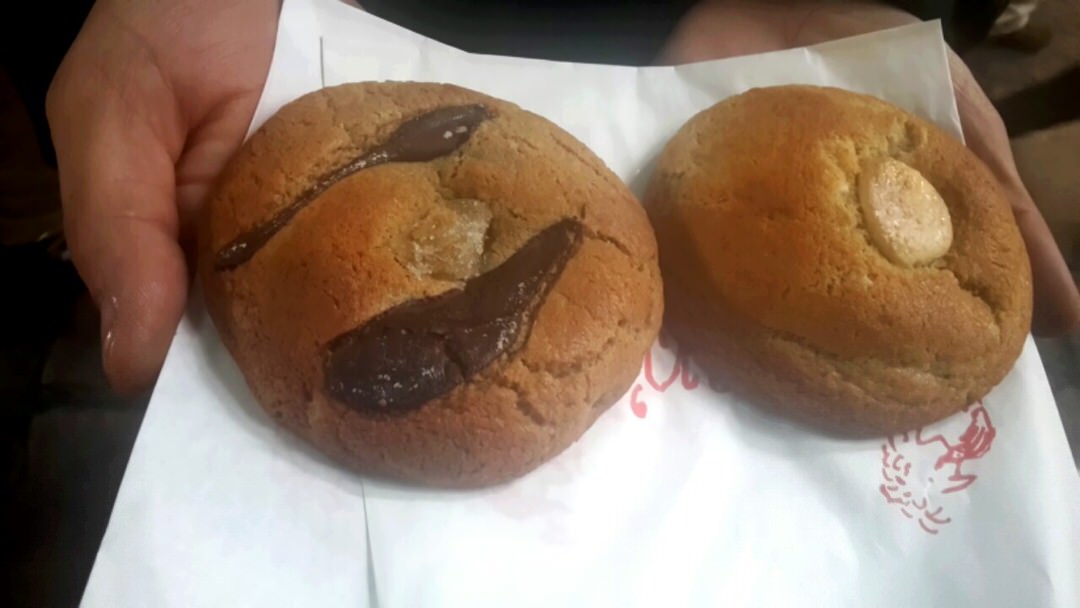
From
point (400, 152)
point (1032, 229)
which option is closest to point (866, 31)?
point (1032, 229)

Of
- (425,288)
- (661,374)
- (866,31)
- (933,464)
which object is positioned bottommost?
(933,464)

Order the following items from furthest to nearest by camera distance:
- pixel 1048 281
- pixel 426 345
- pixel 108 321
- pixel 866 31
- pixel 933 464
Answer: pixel 866 31 < pixel 1048 281 < pixel 933 464 < pixel 108 321 < pixel 426 345

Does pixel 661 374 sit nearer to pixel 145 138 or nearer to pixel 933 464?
pixel 933 464

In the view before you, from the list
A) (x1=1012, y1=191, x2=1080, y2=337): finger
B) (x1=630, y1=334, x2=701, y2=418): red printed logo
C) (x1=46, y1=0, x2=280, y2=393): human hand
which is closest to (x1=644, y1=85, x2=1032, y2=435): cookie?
(x1=630, y1=334, x2=701, y2=418): red printed logo

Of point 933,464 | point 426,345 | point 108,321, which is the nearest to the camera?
point 426,345

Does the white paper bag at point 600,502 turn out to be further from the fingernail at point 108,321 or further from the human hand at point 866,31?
the human hand at point 866,31

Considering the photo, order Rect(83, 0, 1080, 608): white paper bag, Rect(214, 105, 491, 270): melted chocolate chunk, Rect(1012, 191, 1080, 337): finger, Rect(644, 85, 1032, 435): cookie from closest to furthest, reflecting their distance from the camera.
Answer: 1. Rect(83, 0, 1080, 608): white paper bag
2. Rect(214, 105, 491, 270): melted chocolate chunk
3. Rect(644, 85, 1032, 435): cookie
4. Rect(1012, 191, 1080, 337): finger

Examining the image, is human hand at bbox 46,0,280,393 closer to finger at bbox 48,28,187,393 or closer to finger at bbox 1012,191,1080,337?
finger at bbox 48,28,187,393

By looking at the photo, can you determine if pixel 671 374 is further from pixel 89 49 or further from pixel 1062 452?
pixel 89 49
